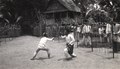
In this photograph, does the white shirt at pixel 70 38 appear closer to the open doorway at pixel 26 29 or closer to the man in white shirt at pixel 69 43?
the man in white shirt at pixel 69 43

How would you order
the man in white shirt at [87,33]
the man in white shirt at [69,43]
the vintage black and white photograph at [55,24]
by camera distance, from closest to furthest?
the man in white shirt at [69,43] → the man in white shirt at [87,33] → the vintage black and white photograph at [55,24]

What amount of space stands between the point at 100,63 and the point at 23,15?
25537mm

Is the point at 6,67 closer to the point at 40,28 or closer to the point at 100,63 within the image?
the point at 100,63

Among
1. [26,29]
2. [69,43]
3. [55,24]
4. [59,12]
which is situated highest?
[59,12]

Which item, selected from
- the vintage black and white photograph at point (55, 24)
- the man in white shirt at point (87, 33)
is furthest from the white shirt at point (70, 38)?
the man in white shirt at point (87, 33)

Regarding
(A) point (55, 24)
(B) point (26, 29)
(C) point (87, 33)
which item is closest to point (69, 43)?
(C) point (87, 33)

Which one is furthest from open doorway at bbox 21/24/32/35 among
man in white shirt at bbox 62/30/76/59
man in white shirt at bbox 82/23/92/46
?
man in white shirt at bbox 62/30/76/59

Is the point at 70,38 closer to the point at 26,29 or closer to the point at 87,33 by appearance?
the point at 87,33

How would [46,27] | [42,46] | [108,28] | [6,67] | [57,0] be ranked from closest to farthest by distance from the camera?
[6,67] → [42,46] → [108,28] → [46,27] → [57,0]

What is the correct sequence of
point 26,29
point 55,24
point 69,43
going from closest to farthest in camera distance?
point 69,43
point 55,24
point 26,29

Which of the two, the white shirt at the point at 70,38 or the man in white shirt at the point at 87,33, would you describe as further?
the man in white shirt at the point at 87,33

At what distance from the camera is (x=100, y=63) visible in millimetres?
8914

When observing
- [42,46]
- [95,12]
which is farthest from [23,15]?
[42,46]

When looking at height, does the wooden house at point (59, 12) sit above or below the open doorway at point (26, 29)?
above
